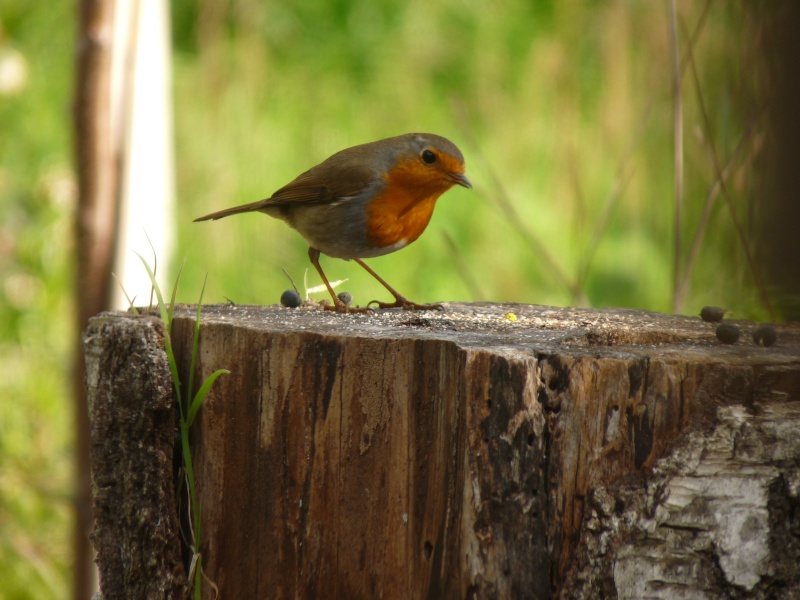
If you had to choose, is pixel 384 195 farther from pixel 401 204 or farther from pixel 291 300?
pixel 291 300

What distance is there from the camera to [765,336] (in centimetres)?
209

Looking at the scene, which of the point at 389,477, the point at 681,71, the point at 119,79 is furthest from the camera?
the point at 119,79

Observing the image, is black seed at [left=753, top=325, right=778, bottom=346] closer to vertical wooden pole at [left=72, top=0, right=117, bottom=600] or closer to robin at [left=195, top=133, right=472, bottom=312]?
robin at [left=195, top=133, right=472, bottom=312]

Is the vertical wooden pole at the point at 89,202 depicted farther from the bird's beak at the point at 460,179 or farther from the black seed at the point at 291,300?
the bird's beak at the point at 460,179

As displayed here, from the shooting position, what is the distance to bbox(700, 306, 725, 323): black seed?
7.89 ft

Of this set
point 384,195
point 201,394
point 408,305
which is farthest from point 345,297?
point 201,394

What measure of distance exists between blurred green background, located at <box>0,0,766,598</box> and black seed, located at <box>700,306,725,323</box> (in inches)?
59.1

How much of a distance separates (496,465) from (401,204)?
5.09ft

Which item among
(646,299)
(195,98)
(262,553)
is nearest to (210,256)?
(195,98)

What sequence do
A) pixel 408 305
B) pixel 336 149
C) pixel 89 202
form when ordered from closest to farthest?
pixel 408 305 → pixel 89 202 → pixel 336 149

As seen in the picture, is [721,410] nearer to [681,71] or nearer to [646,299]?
[681,71]

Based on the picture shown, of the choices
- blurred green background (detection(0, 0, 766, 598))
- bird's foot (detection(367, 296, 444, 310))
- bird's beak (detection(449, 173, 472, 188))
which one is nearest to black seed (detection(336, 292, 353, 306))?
bird's foot (detection(367, 296, 444, 310))

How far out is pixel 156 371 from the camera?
6.81ft

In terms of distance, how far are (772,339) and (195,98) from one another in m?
5.26
